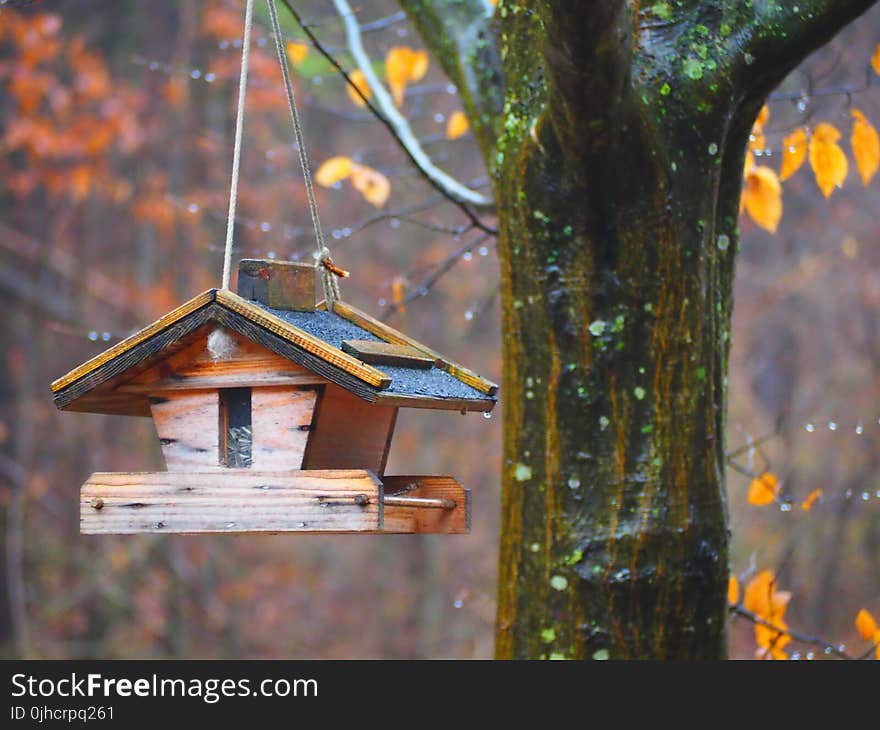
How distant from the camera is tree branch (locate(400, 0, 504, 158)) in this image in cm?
298

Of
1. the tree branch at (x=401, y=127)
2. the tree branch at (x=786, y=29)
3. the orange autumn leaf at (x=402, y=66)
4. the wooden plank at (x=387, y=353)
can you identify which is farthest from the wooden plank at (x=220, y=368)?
the orange autumn leaf at (x=402, y=66)

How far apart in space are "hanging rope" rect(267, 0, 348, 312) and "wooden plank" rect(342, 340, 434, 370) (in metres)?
0.22

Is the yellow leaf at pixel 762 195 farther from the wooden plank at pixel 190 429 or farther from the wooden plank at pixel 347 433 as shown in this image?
the wooden plank at pixel 190 429

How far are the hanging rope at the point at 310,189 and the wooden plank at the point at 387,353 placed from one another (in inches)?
8.8

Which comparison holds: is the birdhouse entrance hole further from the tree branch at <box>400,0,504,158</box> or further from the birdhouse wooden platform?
the tree branch at <box>400,0,504,158</box>

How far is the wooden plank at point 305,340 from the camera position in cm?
220

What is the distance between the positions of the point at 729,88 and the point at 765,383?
11.4m

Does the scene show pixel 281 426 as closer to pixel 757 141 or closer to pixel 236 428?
pixel 236 428

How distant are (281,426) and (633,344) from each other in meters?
0.78

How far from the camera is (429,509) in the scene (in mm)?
2611

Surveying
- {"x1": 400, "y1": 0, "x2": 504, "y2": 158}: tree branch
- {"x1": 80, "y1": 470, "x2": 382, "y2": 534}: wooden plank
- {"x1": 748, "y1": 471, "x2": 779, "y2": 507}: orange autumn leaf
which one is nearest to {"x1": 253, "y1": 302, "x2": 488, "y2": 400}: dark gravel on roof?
{"x1": 80, "y1": 470, "x2": 382, "y2": 534}: wooden plank

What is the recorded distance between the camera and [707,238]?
8.38 ft

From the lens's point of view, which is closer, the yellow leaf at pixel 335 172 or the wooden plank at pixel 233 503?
the wooden plank at pixel 233 503

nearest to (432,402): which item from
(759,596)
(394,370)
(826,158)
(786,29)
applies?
(394,370)
